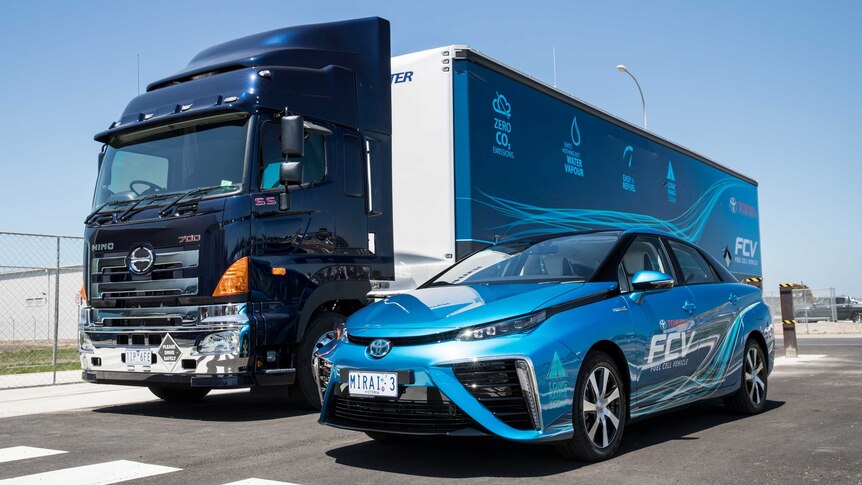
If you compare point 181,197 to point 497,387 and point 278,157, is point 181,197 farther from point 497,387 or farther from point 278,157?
point 497,387

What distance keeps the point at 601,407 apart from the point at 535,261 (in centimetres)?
141

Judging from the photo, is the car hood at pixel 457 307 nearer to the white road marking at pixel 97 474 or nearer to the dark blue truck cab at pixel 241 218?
the white road marking at pixel 97 474

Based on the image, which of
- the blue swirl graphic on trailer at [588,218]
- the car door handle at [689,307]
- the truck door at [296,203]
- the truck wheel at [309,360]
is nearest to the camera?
the car door handle at [689,307]

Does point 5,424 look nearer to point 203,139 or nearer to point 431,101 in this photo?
point 203,139

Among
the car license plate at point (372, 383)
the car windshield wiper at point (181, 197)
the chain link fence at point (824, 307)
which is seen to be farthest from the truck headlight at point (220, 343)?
the chain link fence at point (824, 307)

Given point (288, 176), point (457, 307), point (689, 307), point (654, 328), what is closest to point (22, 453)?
point (288, 176)

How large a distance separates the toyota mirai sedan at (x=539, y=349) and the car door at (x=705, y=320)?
0.07 ft

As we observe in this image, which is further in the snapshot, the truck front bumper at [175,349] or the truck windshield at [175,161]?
the truck windshield at [175,161]

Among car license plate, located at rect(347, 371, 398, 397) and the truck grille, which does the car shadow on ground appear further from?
car license plate, located at rect(347, 371, 398, 397)

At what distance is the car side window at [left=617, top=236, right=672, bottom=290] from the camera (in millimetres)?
5961

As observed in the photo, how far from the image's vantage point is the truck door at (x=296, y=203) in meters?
7.60

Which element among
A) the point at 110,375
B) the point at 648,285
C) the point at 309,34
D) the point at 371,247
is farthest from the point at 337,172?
the point at 648,285

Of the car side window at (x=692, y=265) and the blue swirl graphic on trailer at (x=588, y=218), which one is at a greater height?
the blue swirl graphic on trailer at (x=588, y=218)

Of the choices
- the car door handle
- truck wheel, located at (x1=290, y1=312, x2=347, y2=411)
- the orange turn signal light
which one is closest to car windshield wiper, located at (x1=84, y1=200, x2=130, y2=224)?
the orange turn signal light
